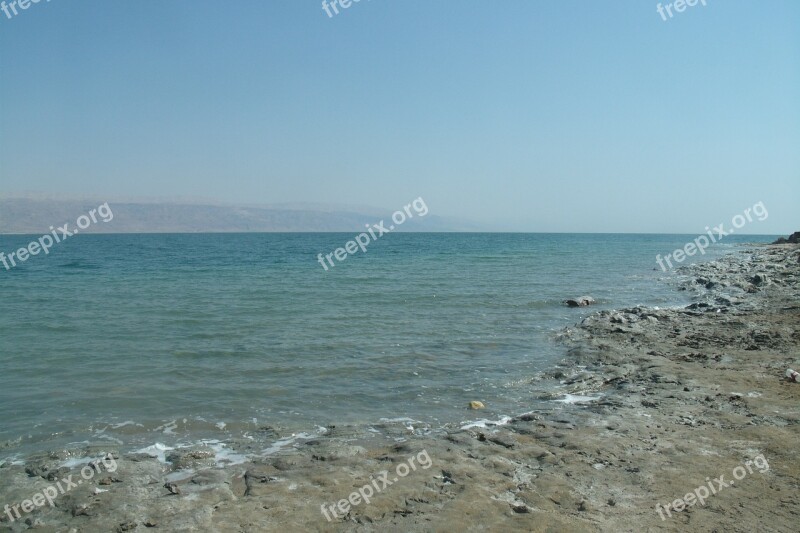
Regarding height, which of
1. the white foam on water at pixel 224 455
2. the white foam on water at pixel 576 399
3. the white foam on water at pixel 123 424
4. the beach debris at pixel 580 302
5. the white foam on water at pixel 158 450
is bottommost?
the beach debris at pixel 580 302

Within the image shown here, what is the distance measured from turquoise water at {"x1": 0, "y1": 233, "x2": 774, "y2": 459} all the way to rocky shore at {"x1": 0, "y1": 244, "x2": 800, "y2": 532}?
0.96 meters

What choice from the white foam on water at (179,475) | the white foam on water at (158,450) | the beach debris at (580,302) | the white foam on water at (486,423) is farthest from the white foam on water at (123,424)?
the beach debris at (580,302)

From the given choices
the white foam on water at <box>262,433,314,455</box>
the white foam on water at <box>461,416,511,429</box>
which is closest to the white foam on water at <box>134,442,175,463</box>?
the white foam on water at <box>262,433,314,455</box>

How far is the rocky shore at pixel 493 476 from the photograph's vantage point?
5.34 meters

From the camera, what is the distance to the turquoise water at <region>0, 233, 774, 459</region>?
8.78 metres

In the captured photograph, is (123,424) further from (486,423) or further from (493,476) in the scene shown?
(493,476)

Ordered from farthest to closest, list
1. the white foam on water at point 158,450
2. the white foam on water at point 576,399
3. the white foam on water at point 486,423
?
the white foam on water at point 576,399 < the white foam on water at point 486,423 < the white foam on water at point 158,450

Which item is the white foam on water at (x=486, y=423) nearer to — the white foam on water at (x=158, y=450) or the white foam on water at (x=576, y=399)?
the white foam on water at (x=576, y=399)

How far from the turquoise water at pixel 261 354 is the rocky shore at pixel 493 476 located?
3.14ft

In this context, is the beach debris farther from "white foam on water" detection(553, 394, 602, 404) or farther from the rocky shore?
"white foam on water" detection(553, 394, 602, 404)

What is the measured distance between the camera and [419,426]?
27.1 feet

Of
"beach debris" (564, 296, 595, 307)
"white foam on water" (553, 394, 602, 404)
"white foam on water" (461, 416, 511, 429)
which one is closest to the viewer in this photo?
"white foam on water" (461, 416, 511, 429)

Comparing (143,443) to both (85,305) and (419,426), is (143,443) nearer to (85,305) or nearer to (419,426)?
(419,426)

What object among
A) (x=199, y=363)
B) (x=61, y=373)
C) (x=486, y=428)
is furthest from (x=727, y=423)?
(x=61, y=373)
